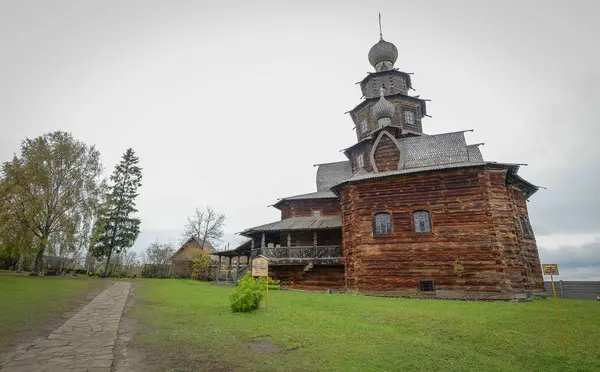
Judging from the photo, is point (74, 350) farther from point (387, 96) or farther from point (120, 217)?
point (120, 217)

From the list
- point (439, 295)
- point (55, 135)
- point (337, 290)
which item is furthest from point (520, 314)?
point (55, 135)

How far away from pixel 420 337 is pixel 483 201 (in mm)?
13559

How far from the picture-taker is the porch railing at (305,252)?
22719mm

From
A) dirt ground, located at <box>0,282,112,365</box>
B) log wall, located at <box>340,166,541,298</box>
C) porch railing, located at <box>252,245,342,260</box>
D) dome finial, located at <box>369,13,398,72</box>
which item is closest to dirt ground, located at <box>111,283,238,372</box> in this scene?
dirt ground, located at <box>0,282,112,365</box>

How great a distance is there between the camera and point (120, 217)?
131 feet

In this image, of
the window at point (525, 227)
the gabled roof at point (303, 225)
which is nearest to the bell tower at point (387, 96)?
the gabled roof at point (303, 225)

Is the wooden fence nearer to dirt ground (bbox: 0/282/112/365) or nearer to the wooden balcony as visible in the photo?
the wooden balcony

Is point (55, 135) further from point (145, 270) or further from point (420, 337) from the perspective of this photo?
point (420, 337)

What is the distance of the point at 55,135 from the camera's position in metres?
30.7

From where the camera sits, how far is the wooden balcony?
73.9 ft

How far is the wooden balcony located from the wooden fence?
54.3 feet

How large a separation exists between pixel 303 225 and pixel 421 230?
9.29m

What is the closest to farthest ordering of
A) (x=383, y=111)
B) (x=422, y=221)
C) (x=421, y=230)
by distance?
(x=421, y=230), (x=422, y=221), (x=383, y=111)

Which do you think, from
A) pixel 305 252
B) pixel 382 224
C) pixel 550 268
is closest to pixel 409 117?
pixel 382 224
